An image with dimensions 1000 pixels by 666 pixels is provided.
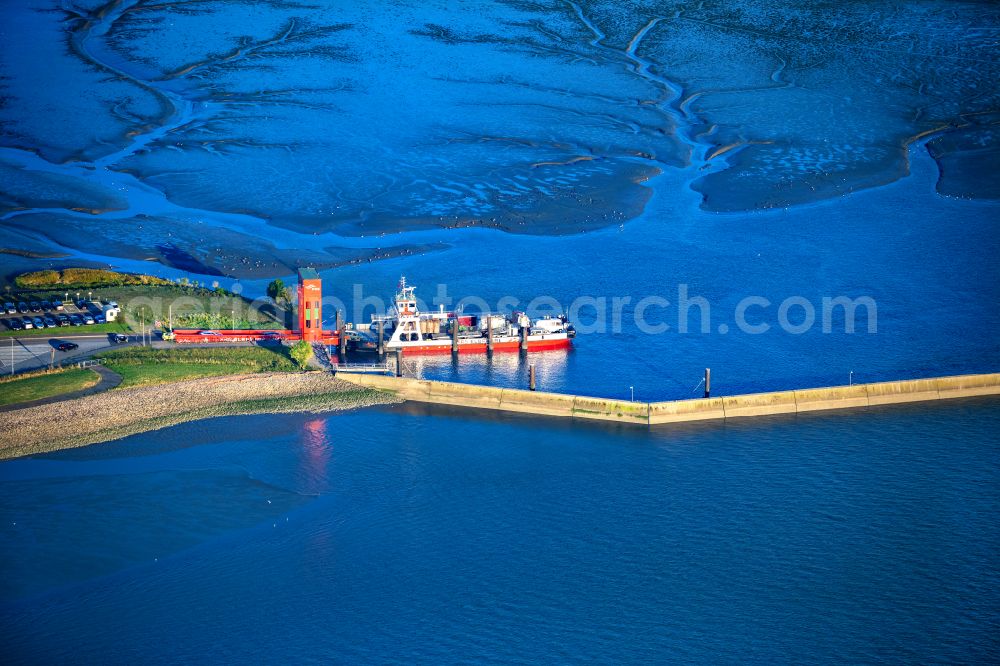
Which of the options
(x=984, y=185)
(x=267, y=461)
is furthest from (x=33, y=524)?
(x=984, y=185)

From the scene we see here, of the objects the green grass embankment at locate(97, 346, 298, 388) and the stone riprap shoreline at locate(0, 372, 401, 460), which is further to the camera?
the green grass embankment at locate(97, 346, 298, 388)

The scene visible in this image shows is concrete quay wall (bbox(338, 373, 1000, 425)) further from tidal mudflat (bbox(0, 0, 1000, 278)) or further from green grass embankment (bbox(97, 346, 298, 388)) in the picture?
tidal mudflat (bbox(0, 0, 1000, 278))

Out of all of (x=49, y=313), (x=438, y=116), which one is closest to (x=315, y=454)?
(x=49, y=313)

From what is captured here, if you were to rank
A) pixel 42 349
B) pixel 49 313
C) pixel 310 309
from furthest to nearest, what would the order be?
1. pixel 49 313
2. pixel 310 309
3. pixel 42 349

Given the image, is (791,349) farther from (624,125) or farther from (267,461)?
(624,125)

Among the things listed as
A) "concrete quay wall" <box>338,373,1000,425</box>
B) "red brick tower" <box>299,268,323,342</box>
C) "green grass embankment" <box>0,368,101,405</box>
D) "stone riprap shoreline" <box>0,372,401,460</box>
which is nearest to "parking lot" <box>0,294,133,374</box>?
"green grass embankment" <box>0,368,101,405</box>

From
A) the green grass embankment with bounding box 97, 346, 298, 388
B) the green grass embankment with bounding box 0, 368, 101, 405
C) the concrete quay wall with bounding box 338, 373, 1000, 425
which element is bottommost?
the concrete quay wall with bounding box 338, 373, 1000, 425

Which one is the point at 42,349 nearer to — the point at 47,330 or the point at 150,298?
the point at 47,330
